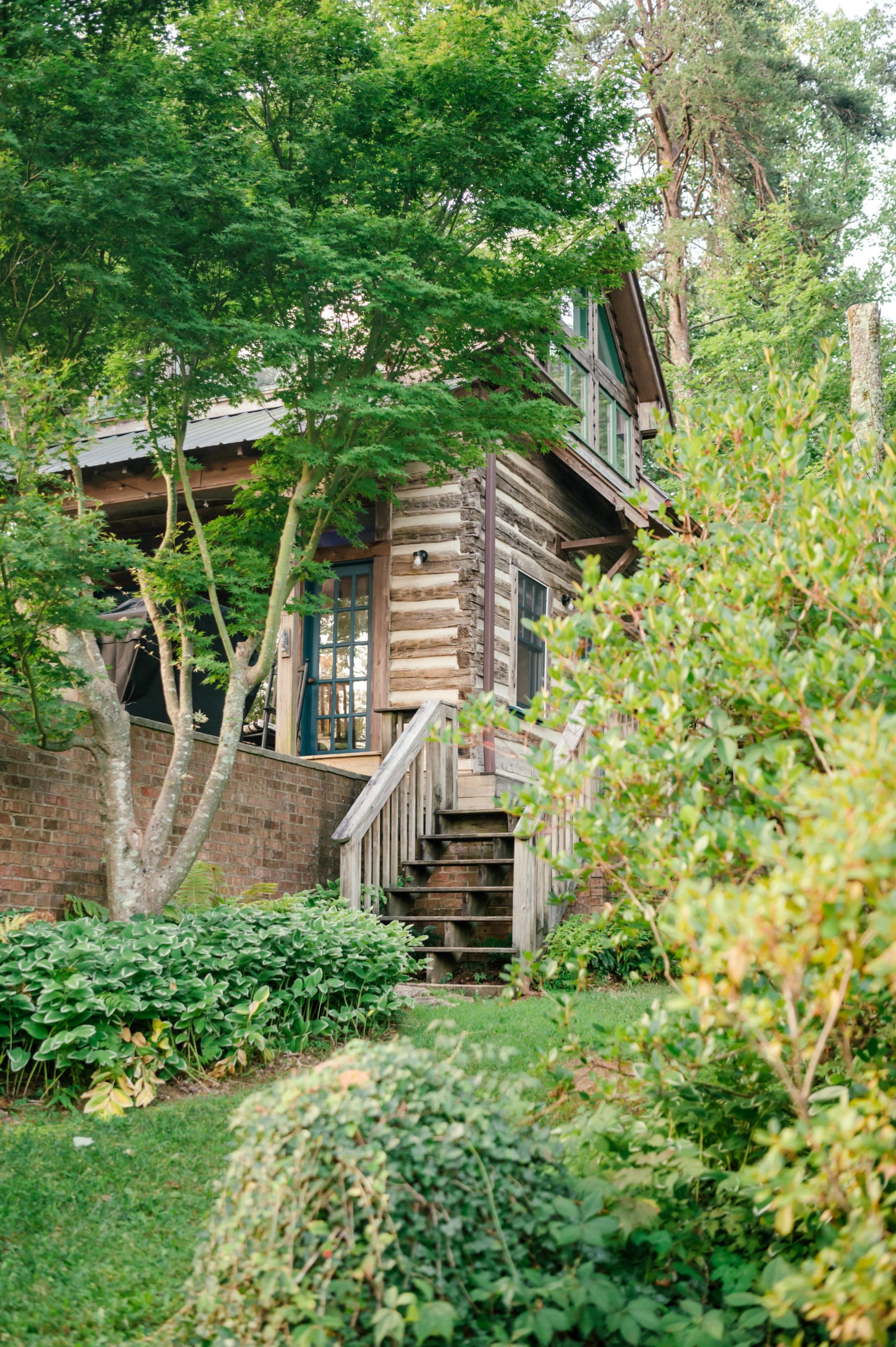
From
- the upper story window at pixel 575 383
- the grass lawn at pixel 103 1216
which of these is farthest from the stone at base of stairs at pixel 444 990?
the upper story window at pixel 575 383

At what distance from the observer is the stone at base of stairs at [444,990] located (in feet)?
23.9

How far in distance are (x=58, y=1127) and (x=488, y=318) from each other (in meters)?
5.54

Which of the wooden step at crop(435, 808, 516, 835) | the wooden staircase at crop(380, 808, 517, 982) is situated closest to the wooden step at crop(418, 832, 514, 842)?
the wooden staircase at crop(380, 808, 517, 982)

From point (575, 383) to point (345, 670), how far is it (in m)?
5.52

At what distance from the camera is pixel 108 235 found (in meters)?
6.44

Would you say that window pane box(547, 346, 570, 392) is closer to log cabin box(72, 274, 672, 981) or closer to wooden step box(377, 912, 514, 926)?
log cabin box(72, 274, 672, 981)

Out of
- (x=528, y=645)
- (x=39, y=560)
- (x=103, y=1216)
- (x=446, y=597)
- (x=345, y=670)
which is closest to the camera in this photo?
(x=103, y=1216)

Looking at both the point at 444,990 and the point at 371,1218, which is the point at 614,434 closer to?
the point at 444,990

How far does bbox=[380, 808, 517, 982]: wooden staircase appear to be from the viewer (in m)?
8.16

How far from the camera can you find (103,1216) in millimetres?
3598

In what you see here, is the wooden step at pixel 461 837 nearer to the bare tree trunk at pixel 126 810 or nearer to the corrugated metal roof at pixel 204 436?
the bare tree trunk at pixel 126 810

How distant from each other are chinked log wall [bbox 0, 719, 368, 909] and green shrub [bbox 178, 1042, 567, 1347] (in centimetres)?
429

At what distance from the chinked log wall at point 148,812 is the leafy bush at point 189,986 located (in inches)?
38.1

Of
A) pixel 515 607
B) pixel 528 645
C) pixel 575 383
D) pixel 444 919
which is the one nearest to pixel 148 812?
pixel 444 919
